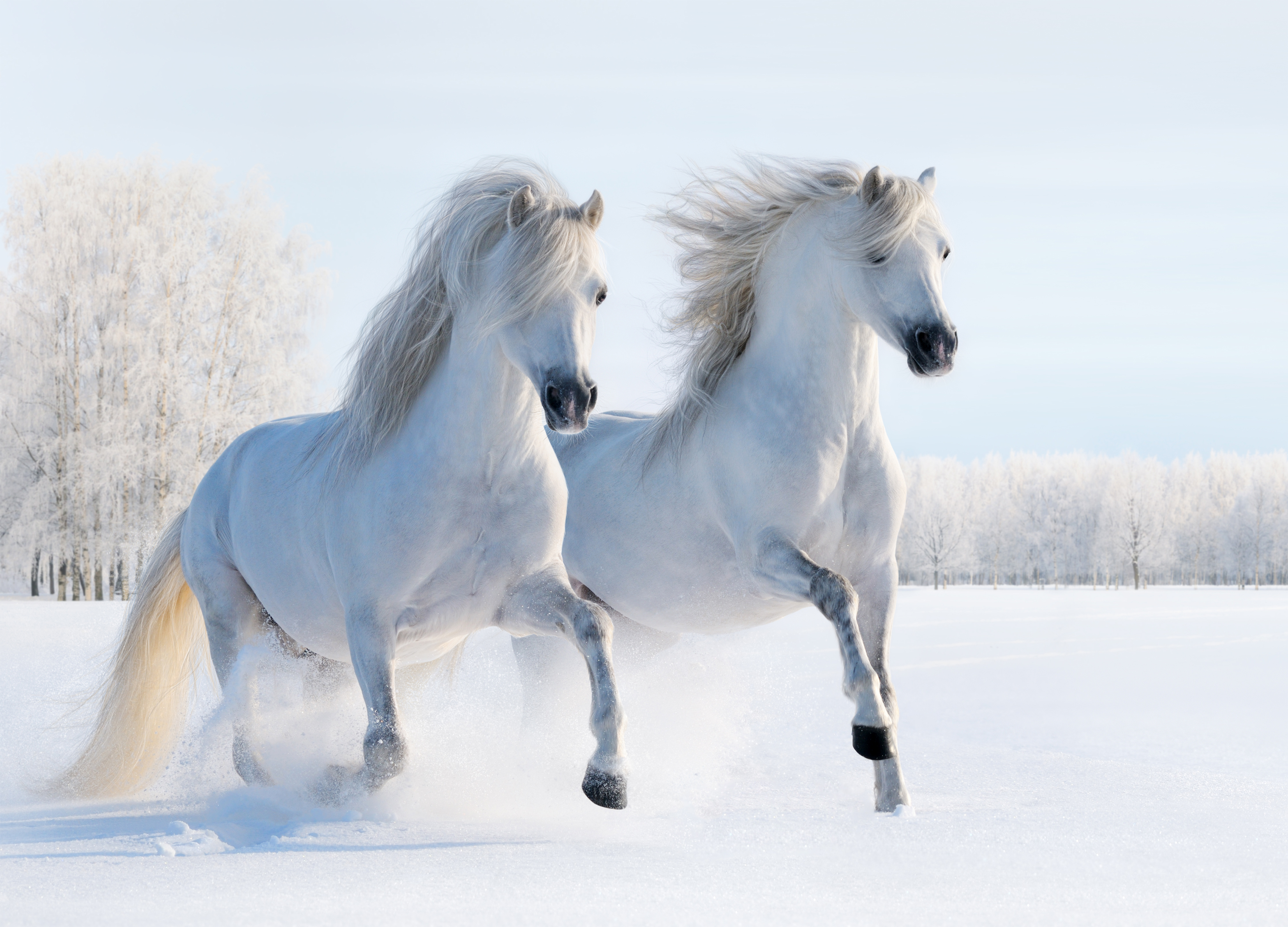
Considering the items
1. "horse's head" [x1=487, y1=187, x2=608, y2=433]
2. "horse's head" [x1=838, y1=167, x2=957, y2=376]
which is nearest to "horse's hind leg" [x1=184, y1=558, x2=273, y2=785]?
"horse's head" [x1=487, y1=187, x2=608, y2=433]

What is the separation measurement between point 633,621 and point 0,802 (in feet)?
9.41

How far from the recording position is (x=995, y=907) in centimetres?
262

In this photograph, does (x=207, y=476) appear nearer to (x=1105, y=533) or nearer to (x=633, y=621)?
(x=633, y=621)

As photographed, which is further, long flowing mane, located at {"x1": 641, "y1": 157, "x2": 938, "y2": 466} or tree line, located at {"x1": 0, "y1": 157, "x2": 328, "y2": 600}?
tree line, located at {"x1": 0, "y1": 157, "x2": 328, "y2": 600}

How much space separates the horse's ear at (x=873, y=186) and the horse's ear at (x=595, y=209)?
1.09 metres

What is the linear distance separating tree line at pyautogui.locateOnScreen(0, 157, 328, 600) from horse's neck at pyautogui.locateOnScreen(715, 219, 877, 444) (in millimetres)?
16433

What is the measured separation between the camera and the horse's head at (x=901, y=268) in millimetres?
A: 3822

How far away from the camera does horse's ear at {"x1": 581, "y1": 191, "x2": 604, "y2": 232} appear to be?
366cm

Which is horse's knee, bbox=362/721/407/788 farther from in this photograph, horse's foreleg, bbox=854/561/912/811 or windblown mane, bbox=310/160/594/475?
horse's foreleg, bbox=854/561/912/811

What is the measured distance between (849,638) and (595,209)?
66.3 inches

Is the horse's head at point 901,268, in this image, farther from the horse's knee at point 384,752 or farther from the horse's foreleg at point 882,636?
the horse's knee at point 384,752

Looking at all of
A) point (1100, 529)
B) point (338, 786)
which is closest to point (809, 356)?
point (338, 786)

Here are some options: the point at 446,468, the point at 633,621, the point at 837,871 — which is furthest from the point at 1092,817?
the point at 446,468

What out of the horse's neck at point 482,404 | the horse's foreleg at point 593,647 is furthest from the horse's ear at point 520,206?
the horse's foreleg at point 593,647
